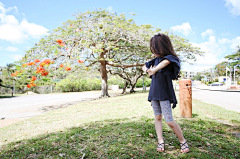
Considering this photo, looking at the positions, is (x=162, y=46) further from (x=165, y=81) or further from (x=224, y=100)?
(x=224, y=100)

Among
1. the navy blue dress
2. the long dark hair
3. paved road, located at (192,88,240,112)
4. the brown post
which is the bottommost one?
paved road, located at (192,88,240,112)

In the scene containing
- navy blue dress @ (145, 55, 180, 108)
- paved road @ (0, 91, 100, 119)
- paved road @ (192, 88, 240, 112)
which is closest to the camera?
navy blue dress @ (145, 55, 180, 108)

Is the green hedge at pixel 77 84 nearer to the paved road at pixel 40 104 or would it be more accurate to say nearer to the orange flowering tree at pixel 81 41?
the paved road at pixel 40 104

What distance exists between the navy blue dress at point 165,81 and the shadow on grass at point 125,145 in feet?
2.96

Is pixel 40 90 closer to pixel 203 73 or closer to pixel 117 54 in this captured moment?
pixel 117 54

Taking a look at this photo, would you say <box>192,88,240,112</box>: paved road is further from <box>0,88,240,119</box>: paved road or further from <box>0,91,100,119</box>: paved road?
<box>0,91,100,119</box>: paved road

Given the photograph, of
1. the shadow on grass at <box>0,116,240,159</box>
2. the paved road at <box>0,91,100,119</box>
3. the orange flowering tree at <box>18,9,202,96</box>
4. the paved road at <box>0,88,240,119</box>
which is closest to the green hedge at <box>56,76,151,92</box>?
the paved road at <box>0,91,100,119</box>

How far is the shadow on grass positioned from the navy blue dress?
901 millimetres

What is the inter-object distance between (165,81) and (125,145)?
1.35 m

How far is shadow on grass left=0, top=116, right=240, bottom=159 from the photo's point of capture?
287 centimetres

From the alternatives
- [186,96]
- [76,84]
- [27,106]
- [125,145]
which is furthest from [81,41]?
[76,84]

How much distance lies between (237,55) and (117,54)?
35.5 meters

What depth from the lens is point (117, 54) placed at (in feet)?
56.2

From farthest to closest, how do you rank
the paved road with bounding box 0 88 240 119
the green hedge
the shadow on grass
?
1. the green hedge
2. the paved road with bounding box 0 88 240 119
3. the shadow on grass
